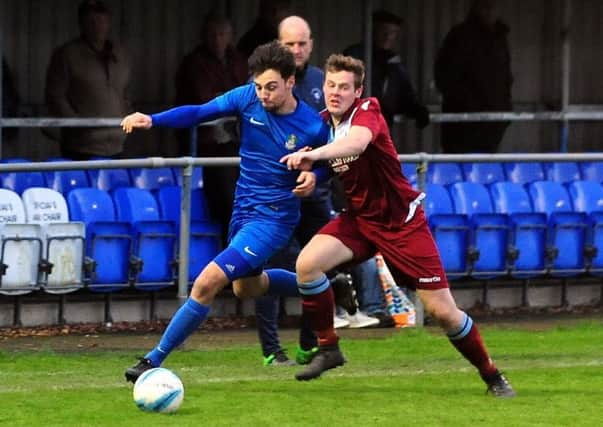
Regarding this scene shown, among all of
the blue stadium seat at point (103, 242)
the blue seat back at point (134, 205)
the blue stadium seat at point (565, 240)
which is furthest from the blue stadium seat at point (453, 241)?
the blue stadium seat at point (103, 242)

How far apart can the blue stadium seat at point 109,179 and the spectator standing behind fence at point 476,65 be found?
3475 mm

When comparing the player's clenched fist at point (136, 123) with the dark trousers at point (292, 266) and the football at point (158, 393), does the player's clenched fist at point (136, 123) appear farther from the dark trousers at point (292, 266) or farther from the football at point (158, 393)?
the dark trousers at point (292, 266)

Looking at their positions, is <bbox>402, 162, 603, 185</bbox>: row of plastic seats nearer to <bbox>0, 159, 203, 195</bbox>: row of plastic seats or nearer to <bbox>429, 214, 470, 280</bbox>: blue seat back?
<bbox>429, 214, 470, 280</bbox>: blue seat back

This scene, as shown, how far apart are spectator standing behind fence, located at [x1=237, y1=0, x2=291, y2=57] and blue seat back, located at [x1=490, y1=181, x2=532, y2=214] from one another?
6.98ft

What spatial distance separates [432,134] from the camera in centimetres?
1669

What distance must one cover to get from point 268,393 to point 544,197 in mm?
5205

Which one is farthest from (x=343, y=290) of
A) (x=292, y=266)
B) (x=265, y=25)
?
(x=265, y=25)

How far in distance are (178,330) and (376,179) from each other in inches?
52.9

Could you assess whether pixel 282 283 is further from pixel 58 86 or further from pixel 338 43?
pixel 338 43

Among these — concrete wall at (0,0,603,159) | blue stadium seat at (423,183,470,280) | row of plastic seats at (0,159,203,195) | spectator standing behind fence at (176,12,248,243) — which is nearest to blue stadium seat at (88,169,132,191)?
row of plastic seats at (0,159,203,195)

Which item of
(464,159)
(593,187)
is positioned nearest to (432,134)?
(593,187)

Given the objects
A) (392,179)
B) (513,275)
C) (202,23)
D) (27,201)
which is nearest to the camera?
(392,179)

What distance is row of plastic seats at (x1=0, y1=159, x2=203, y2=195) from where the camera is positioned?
501 inches

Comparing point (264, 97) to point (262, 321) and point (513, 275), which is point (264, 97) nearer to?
point (262, 321)
